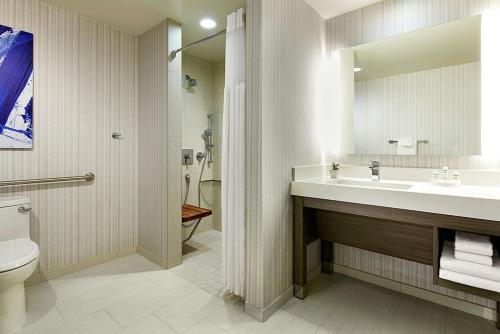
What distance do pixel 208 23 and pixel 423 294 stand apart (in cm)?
294

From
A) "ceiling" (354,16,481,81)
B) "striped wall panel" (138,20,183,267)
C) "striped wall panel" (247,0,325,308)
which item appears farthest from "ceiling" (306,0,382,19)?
"striped wall panel" (138,20,183,267)

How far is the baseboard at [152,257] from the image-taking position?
8.11ft

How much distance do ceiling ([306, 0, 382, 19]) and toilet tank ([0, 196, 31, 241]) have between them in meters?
2.69

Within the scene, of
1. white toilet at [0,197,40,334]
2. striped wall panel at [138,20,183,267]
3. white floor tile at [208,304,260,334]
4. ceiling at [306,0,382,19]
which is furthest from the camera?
striped wall panel at [138,20,183,267]

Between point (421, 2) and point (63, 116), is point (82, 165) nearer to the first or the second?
point (63, 116)

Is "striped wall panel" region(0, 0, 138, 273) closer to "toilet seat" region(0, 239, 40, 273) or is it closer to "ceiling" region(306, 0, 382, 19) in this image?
"toilet seat" region(0, 239, 40, 273)

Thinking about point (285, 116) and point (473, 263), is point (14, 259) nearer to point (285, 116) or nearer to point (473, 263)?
point (285, 116)

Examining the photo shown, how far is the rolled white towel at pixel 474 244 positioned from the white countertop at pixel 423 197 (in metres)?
0.16

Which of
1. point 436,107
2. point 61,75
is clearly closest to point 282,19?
point 436,107

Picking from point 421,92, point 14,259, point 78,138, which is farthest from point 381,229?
point 78,138

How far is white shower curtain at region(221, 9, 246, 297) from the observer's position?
1.82 metres

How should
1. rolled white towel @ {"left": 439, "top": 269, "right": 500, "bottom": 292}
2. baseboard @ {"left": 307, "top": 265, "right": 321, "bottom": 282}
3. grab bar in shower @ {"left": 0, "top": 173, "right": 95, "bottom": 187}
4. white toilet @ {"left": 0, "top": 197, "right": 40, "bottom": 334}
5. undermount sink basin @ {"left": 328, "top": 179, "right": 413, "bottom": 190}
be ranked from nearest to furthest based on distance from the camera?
rolled white towel @ {"left": 439, "top": 269, "right": 500, "bottom": 292} < white toilet @ {"left": 0, "top": 197, "right": 40, "bottom": 334} < undermount sink basin @ {"left": 328, "top": 179, "right": 413, "bottom": 190} < grab bar in shower @ {"left": 0, "top": 173, "right": 95, "bottom": 187} < baseboard @ {"left": 307, "top": 265, "right": 321, "bottom": 282}

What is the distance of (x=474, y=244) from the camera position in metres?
1.36

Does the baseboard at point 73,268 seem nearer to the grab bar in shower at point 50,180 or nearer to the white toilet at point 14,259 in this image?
the white toilet at point 14,259
